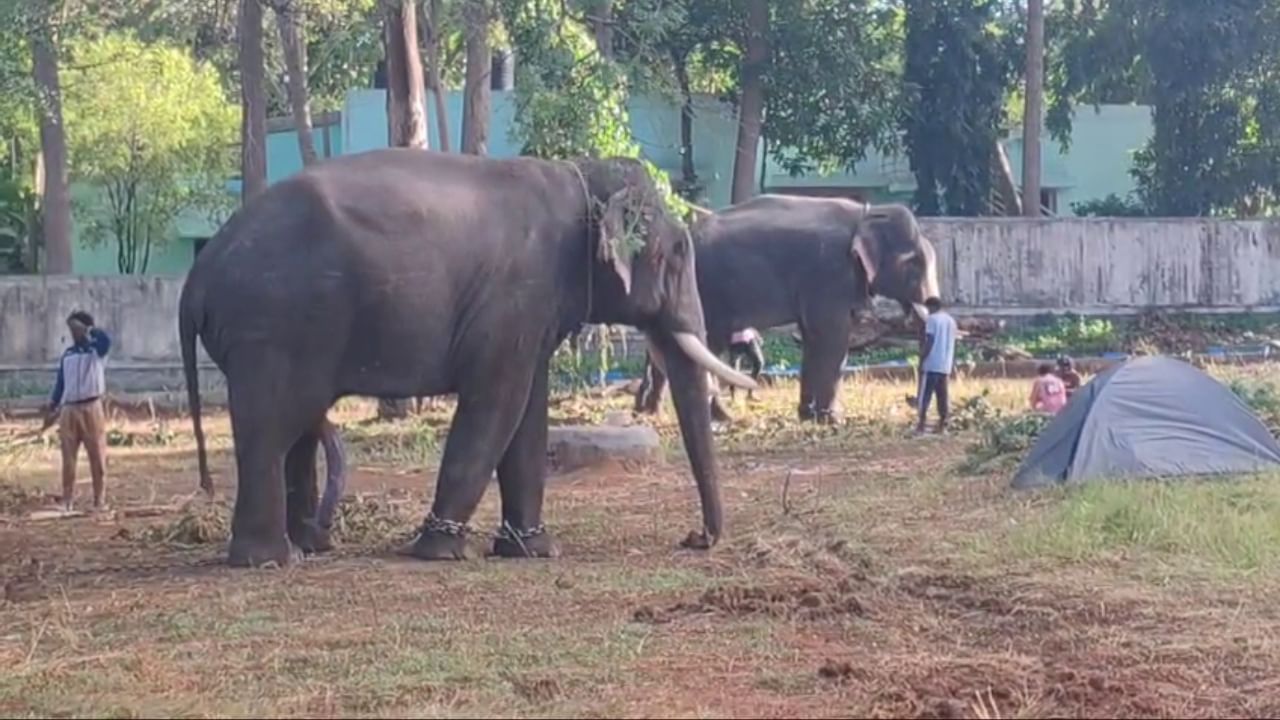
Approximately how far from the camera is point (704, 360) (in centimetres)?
1280

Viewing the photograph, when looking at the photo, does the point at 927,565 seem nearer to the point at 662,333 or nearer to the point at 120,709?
the point at 662,333

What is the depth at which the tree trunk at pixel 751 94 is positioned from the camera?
117ft

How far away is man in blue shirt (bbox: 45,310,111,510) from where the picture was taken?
15898 mm

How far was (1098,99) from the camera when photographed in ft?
135

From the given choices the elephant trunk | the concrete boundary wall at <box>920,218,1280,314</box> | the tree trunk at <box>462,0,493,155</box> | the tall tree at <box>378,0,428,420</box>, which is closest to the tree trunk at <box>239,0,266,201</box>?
the tall tree at <box>378,0,428,420</box>

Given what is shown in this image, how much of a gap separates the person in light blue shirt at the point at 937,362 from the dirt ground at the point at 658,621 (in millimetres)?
5030

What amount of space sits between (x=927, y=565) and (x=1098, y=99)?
103 feet

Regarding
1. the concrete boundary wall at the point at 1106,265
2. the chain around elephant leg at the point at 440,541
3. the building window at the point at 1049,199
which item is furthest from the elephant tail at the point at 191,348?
the building window at the point at 1049,199

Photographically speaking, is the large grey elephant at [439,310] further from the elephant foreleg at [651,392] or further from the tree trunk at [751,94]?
the tree trunk at [751,94]

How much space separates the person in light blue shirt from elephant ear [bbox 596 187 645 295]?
8.11m

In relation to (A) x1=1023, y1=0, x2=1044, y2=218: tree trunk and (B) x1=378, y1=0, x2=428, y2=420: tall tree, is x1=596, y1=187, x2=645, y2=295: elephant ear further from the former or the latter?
(A) x1=1023, y1=0, x2=1044, y2=218: tree trunk

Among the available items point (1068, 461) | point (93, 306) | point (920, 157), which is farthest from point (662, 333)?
point (920, 157)

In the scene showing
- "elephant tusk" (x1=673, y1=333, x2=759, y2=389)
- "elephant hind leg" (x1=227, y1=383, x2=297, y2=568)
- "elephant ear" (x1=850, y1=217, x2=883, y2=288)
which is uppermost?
"elephant ear" (x1=850, y1=217, x2=883, y2=288)

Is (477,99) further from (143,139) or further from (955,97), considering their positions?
(955,97)
